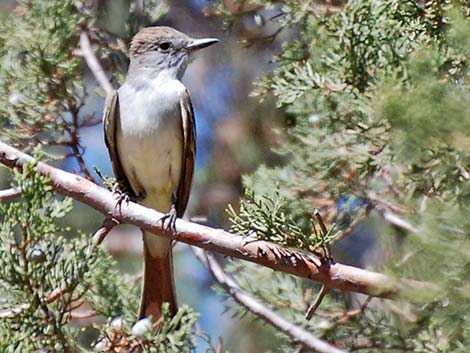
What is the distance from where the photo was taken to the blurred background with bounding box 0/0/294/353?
438 centimetres

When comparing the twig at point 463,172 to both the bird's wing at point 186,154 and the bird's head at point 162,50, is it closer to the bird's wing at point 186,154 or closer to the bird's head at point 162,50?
the bird's wing at point 186,154

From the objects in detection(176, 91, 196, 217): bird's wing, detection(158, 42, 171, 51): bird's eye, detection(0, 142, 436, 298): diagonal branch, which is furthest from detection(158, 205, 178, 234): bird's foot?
detection(158, 42, 171, 51): bird's eye

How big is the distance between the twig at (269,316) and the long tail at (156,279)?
170 mm

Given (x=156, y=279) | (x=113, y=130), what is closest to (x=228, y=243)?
(x=156, y=279)

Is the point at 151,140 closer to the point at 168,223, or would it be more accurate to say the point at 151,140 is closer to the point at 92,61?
the point at 92,61

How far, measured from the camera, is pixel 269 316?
11.1ft

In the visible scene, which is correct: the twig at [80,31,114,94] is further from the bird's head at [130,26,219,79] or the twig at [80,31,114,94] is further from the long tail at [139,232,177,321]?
the long tail at [139,232,177,321]

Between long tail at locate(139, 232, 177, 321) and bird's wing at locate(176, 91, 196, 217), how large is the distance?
208 millimetres

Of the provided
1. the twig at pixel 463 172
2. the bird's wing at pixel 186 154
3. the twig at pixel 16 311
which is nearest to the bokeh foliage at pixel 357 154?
the twig at pixel 463 172

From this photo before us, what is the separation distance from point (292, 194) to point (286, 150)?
0.19 meters

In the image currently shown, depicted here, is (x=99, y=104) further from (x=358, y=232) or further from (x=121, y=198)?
(x=121, y=198)

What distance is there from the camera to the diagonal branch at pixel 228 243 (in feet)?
7.82

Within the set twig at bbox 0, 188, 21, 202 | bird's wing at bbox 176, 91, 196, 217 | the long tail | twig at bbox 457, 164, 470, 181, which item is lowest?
the long tail

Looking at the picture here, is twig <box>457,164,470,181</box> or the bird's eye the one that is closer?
twig <box>457,164,470,181</box>
